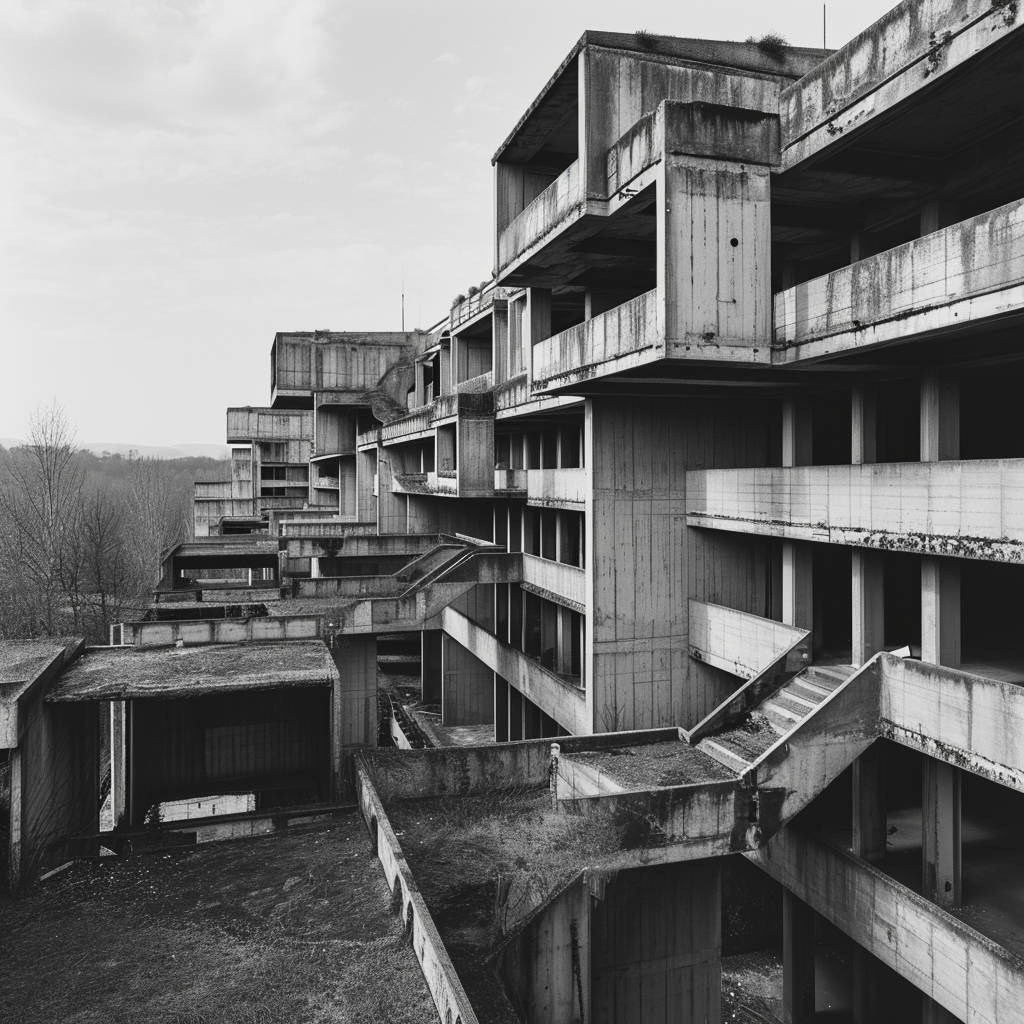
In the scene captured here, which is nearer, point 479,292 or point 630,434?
point 630,434

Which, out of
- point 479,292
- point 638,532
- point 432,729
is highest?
point 479,292

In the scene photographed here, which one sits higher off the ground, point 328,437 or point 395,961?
point 328,437

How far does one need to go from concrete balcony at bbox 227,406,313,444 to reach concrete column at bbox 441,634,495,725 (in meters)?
39.3

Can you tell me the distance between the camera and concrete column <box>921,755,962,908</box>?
12.0 metres

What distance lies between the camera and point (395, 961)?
27.7ft

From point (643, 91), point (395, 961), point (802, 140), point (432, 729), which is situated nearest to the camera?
point (395, 961)

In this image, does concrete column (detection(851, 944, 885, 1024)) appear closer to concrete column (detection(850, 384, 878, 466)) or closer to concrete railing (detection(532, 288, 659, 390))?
concrete column (detection(850, 384, 878, 466))

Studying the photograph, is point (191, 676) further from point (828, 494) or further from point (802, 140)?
point (802, 140)

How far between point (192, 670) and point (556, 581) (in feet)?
35.6

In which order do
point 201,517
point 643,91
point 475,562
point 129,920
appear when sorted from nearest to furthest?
point 129,920 → point 643,91 → point 475,562 → point 201,517

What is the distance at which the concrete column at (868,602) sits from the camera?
13648mm

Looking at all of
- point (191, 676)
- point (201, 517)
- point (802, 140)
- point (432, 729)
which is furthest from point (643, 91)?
point (201, 517)

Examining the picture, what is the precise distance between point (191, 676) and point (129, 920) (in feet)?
14.5

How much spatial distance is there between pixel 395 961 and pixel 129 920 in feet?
11.1
